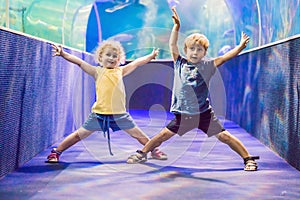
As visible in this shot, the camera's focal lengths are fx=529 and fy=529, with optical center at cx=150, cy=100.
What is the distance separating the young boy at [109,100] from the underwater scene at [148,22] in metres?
1.67

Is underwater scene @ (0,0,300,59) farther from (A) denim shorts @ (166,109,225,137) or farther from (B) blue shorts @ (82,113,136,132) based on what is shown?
(A) denim shorts @ (166,109,225,137)

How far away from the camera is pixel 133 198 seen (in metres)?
3.62

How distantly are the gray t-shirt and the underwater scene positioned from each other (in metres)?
2.08

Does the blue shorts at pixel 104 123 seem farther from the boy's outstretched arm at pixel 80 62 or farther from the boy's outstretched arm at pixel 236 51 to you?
the boy's outstretched arm at pixel 236 51

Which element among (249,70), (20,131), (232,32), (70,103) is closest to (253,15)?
(249,70)

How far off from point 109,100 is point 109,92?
9 centimetres

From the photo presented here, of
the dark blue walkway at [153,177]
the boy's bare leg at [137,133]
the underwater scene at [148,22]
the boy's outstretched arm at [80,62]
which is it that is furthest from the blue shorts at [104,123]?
the underwater scene at [148,22]

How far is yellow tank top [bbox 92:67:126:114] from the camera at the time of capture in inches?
207

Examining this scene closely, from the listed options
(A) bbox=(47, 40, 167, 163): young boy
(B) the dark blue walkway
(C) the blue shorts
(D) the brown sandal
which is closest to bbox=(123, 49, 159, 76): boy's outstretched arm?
(A) bbox=(47, 40, 167, 163): young boy

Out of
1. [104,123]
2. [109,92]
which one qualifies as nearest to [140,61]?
[109,92]

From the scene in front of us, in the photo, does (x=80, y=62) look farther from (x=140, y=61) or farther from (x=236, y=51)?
(x=236, y=51)

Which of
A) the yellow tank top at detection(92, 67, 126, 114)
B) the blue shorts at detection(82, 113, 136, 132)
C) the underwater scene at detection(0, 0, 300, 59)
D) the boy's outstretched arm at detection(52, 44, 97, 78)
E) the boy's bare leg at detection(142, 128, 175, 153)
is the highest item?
the underwater scene at detection(0, 0, 300, 59)

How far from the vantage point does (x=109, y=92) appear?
5324 millimetres

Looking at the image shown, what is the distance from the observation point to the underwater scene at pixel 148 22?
25.1 ft
